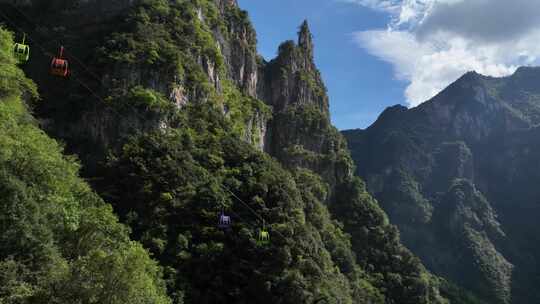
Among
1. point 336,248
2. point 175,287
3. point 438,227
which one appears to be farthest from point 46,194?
point 438,227

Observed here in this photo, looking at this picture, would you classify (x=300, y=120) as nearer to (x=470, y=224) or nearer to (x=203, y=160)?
(x=203, y=160)

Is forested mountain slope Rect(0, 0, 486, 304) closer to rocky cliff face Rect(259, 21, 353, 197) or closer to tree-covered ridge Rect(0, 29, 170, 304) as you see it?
rocky cliff face Rect(259, 21, 353, 197)

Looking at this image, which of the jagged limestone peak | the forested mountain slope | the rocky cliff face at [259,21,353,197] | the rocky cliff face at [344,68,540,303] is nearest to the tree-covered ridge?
the forested mountain slope

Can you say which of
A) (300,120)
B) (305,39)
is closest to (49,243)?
(300,120)

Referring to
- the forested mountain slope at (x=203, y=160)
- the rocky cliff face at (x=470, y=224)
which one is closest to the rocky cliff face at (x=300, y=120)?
the forested mountain slope at (x=203, y=160)

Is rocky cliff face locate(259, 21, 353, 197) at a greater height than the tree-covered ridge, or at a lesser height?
greater

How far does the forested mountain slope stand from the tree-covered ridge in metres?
2.35

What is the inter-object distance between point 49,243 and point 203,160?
37374 mm

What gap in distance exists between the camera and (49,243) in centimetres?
3425

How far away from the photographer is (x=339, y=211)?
104m

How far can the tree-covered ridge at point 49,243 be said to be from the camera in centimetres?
3138

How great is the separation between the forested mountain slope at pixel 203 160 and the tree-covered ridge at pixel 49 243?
2.35m

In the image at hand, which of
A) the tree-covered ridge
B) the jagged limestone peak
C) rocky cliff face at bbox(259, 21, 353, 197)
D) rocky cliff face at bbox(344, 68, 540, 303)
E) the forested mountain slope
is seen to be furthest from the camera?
rocky cliff face at bbox(344, 68, 540, 303)

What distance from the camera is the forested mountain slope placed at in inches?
2279
